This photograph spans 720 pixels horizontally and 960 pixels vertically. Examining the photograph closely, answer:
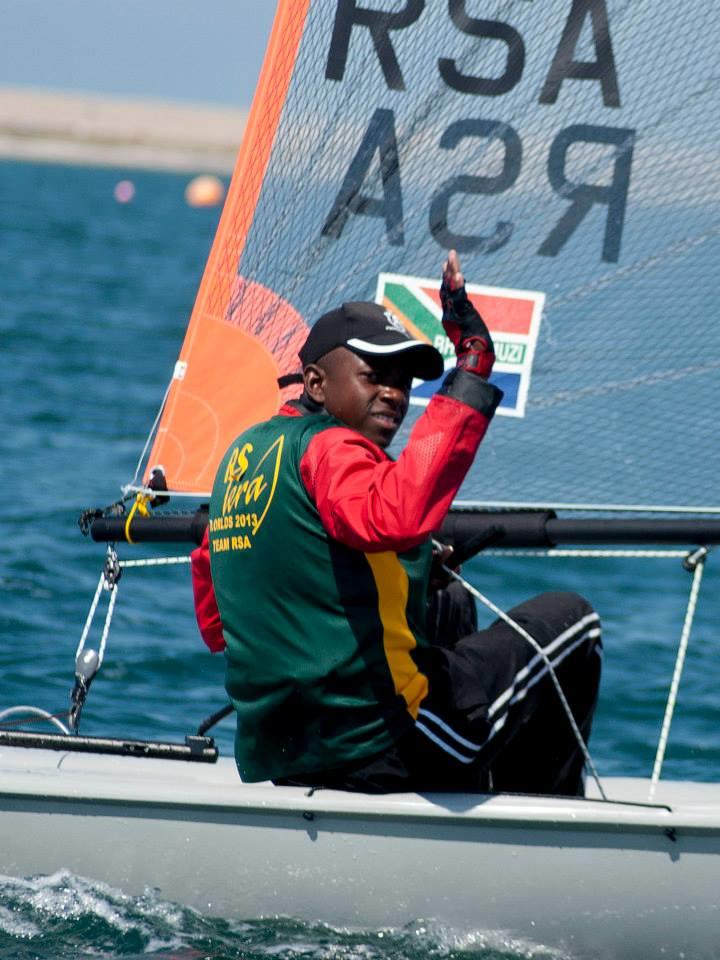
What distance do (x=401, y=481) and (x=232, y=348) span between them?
44.6 inches

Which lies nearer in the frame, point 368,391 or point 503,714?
point 368,391

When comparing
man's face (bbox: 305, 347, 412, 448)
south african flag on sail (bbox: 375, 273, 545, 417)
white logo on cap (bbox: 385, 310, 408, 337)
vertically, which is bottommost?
man's face (bbox: 305, 347, 412, 448)

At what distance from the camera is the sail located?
3.24 metres

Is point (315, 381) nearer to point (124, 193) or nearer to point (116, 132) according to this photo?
point (124, 193)

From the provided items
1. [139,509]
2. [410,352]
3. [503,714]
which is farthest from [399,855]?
[139,509]

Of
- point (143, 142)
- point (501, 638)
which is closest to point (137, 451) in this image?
point (501, 638)

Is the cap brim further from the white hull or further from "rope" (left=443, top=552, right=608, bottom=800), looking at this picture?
the white hull

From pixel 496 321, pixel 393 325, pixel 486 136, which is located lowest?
pixel 393 325

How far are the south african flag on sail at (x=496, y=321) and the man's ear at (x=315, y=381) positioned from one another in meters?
0.77

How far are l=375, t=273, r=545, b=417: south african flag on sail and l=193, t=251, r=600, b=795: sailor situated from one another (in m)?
0.64

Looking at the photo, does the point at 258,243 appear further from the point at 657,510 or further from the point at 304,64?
the point at 657,510

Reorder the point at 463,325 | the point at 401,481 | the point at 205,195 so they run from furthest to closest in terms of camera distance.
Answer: the point at 205,195 < the point at 463,325 < the point at 401,481

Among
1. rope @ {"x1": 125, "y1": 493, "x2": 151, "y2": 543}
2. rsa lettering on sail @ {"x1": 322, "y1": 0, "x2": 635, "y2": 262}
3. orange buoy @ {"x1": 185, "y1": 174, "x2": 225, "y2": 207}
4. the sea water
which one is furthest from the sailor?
orange buoy @ {"x1": 185, "y1": 174, "x2": 225, "y2": 207}

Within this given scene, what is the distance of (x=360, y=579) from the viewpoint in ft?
8.23
